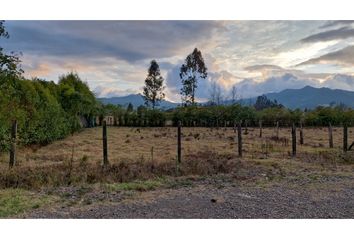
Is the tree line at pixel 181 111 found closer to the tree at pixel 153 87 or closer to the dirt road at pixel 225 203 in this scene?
the tree at pixel 153 87

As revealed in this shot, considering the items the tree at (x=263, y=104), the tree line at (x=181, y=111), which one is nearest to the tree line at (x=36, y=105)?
the tree line at (x=181, y=111)

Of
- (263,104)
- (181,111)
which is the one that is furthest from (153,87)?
(263,104)

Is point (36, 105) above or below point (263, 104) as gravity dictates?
below

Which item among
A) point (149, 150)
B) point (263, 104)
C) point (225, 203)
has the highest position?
point (263, 104)

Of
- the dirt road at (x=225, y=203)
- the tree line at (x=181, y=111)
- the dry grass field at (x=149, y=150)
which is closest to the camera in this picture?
the dirt road at (x=225, y=203)

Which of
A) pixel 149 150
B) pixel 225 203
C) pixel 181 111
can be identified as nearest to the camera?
pixel 225 203

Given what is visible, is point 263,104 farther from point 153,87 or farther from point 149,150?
point 149,150

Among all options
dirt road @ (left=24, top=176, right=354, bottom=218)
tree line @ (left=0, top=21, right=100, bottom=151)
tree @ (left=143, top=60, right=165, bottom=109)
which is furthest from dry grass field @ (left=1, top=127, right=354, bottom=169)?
tree @ (left=143, top=60, right=165, bottom=109)

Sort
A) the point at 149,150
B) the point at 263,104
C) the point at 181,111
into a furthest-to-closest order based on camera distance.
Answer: the point at 263,104
the point at 181,111
the point at 149,150

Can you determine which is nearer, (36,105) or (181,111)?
(36,105)

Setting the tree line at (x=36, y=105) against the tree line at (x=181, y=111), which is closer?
the tree line at (x=36, y=105)

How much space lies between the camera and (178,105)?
51688 mm

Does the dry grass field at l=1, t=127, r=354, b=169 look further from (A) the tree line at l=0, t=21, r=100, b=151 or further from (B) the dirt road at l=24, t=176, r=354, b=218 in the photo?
(B) the dirt road at l=24, t=176, r=354, b=218

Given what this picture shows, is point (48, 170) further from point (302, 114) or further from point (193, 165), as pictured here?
point (302, 114)
